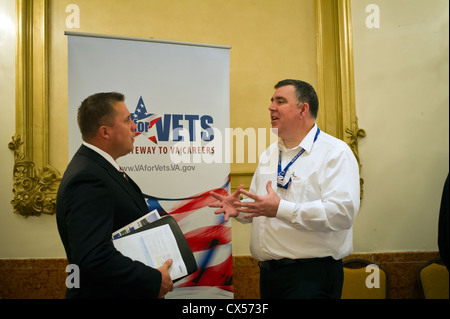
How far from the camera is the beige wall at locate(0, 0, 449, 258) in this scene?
149 inches

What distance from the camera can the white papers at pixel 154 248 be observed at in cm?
173

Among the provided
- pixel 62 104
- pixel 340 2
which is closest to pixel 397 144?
pixel 340 2

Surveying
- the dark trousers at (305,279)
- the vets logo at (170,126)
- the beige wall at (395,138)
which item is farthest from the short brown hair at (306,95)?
the beige wall at (395,138)

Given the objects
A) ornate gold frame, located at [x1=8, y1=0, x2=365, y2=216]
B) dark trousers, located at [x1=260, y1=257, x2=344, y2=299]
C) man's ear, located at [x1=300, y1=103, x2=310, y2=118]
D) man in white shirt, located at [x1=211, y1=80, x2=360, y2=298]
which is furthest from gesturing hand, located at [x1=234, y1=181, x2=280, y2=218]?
ornate gold frame, located at [x1=8, y1=0, x2=365, y2=216]

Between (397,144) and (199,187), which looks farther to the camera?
(397,144)

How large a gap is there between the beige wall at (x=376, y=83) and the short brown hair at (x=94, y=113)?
6.58ft

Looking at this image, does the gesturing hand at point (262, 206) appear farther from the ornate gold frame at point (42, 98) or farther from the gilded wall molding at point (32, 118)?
the gilded wall molding at point (32, 118)

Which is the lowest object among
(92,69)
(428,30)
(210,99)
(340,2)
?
(210,99)

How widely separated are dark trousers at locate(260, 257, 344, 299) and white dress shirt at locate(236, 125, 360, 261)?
2.1 inches

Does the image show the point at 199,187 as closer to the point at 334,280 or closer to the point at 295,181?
the point at 295,181

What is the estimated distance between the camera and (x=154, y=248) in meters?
1.76

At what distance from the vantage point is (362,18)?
3855mm

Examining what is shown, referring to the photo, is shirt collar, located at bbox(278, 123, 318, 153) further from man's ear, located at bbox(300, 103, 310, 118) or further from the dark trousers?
the dark trousers

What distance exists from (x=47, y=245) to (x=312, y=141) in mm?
2885
